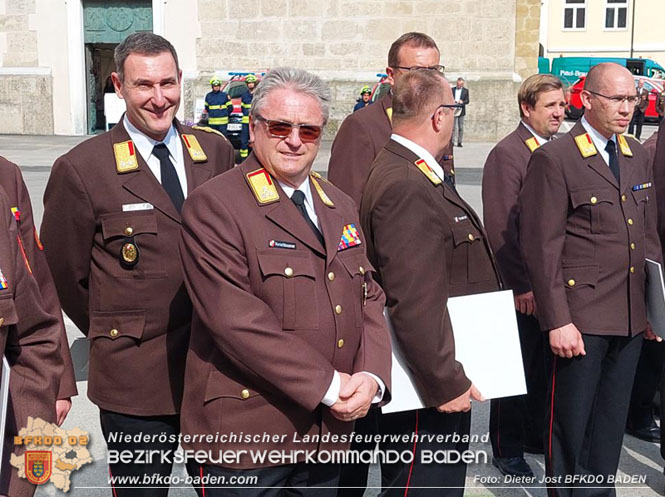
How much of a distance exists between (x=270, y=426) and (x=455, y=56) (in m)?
21.3

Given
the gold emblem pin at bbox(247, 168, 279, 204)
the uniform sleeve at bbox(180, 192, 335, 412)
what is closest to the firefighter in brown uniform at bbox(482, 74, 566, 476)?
the gold emblem pin at bbox(247, 168, 279, 204)

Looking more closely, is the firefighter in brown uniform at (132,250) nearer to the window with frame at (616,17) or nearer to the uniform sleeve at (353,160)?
the uniform sleeve at (353,160)

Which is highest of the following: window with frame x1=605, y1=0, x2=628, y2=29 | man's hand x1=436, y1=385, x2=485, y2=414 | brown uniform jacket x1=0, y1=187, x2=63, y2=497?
window with frame x1=605, y1=0, x2=628, y2=29

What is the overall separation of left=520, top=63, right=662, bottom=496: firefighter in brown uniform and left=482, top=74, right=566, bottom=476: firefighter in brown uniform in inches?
31.1

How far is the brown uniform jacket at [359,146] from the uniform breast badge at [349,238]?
1.66m

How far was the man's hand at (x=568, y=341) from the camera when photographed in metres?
3.87

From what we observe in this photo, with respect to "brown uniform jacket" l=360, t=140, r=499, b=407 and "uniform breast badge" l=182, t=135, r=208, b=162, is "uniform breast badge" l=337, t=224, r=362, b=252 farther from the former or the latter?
"uniform breast badge" l=182, t=135, r=208, b=162

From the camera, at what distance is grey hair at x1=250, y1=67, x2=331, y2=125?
9.48 ft

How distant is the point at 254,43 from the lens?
77.5ft

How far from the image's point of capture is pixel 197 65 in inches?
938

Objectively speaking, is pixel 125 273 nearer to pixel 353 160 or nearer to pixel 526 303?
pixel 353 160

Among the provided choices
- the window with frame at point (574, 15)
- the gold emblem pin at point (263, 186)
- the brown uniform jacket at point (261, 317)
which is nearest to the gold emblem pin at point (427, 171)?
the brown uniform jacket at point (261, 317)

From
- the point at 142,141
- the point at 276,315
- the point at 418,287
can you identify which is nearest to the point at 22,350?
the point at 276,315

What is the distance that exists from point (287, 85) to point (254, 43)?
21.4m
